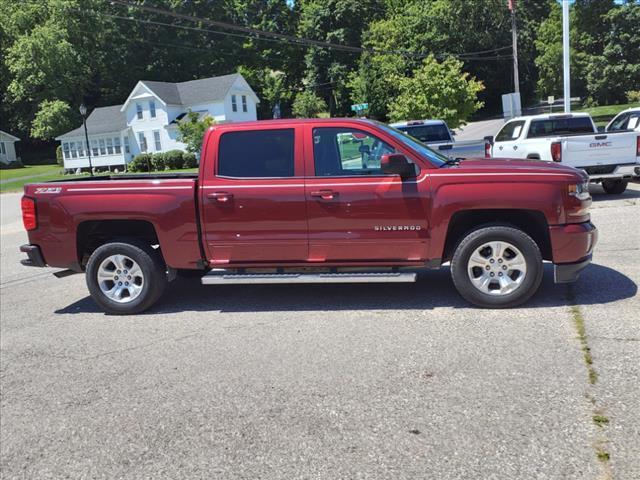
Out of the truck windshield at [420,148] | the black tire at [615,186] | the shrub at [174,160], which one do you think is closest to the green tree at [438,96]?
the black tire at [615,186]

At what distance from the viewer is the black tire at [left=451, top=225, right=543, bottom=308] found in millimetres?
5582

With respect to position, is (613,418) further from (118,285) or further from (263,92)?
(263,92)

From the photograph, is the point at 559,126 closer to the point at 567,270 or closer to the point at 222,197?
the point at 567,270

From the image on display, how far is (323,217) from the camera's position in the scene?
5918 mm

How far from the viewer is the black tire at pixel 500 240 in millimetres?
5582

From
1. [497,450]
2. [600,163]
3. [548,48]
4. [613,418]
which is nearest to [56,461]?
[497,450]

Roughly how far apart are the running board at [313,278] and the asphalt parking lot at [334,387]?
1.20 ft

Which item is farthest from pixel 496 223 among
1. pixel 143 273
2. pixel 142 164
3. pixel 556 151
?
pixel 142 164

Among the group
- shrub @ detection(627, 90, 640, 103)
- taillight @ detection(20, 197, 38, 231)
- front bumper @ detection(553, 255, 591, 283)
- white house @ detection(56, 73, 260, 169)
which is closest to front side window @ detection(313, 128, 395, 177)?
front bumper @ detection(553, 255, 591, 283)

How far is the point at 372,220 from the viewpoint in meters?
5.84

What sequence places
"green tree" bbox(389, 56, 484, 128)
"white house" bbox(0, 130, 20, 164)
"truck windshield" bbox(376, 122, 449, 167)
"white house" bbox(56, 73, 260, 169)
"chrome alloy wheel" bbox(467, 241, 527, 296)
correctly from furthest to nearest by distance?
"white house" bbox(0, 130, 20, 164)
"white house" bbox(56, 73, 260, 169)
"green tree" bbox(389, 56, 484, 128)
"truck windshield" bbox(376, 122, 449, 167)
"chrome alloy wheel" bbox(467, 241, 527, 296)

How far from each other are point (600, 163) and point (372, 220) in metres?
8.14

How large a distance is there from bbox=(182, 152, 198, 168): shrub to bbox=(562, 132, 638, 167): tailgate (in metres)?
35.9

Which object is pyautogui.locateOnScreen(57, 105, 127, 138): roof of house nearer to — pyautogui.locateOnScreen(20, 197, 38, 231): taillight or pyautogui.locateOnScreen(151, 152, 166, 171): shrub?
pyautogui.locateOnScreen(151, 152, 166, 171): shrub
